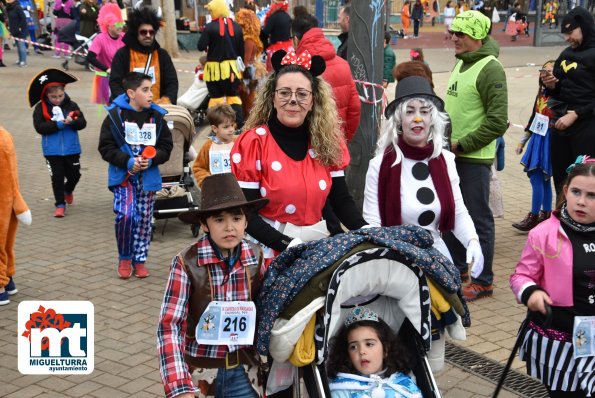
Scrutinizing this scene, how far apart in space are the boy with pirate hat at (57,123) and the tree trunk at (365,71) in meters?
3.26

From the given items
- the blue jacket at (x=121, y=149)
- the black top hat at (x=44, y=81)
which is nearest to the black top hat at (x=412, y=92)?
the blue jacket at (x=121, y=149)

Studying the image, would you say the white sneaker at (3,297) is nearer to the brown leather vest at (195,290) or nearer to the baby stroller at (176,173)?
the baby stroller at (176,173)

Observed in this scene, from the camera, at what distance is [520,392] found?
5223 millimetres

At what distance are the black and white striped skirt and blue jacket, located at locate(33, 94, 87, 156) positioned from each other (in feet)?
20.4

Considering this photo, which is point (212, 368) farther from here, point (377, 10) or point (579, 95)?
point (579, 95)

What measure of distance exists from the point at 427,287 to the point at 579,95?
14.2 feet

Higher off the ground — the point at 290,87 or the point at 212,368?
the point at 290,87

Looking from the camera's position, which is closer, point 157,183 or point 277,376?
point 277,376

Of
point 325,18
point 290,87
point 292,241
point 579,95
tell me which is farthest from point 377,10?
point 325,18

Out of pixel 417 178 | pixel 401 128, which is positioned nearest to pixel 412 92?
pixel 401 128

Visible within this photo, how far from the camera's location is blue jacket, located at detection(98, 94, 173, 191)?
7031 mm

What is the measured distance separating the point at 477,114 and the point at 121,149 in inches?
117

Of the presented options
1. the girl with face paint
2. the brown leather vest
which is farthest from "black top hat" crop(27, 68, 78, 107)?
the brown leather vest

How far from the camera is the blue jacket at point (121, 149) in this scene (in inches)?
277
